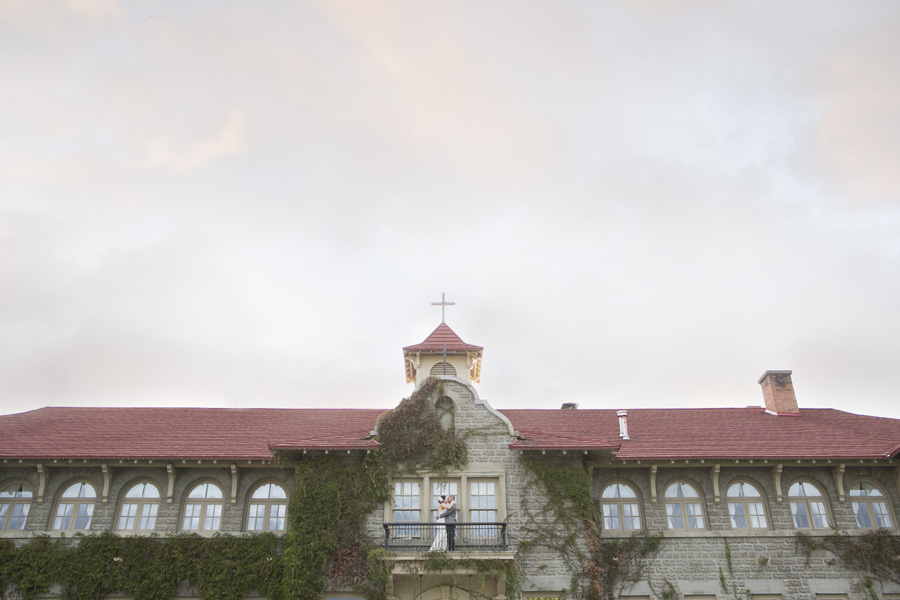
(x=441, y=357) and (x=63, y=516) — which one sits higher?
(x=441, y=357)

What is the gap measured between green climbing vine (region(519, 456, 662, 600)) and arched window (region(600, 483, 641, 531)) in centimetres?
37

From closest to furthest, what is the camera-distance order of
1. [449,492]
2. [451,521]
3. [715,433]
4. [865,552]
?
[451,521] → [865,552] → [449,492] → [715,433]

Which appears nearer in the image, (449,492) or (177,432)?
(449,492)

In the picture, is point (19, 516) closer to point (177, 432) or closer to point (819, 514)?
point (177, 432)

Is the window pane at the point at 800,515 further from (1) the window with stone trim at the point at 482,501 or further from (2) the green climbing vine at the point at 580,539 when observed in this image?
(1) the window with stone trim at the point at 482,501

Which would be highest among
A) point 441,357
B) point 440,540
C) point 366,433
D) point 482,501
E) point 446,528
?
point 441,357

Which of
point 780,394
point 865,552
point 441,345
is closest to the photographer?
point 865,552

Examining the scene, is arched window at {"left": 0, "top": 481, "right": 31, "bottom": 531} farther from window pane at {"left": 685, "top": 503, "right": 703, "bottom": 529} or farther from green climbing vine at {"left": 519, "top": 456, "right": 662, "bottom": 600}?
A: window pane at {"left": 685, "top": 503, "right": 703, "bottom": 529}

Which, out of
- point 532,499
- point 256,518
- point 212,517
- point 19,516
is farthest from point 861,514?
point 19,516

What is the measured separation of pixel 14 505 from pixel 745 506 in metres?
21.0

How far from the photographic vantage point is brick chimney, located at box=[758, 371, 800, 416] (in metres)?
24.8

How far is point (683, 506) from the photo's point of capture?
2036 centimetres

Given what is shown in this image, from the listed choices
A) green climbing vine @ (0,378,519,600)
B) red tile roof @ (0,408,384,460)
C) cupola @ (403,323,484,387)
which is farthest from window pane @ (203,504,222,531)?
cupola @ (403,323,484,387)

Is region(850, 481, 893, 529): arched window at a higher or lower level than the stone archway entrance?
higher
